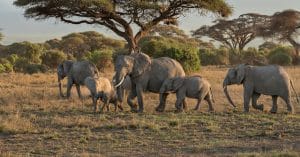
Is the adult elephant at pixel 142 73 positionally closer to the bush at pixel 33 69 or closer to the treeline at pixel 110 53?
the treeline at pixel 110 53

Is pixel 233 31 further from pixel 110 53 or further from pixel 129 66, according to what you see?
pixel 129 66

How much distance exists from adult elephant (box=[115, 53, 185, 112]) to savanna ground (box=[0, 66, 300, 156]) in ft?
1.82

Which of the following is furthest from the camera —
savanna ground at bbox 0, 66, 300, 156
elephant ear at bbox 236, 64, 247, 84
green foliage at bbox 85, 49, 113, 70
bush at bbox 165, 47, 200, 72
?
green foliage at bbox 85, 49, 113, 70

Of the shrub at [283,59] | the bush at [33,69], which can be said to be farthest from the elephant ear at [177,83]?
the shrub at [283,59]

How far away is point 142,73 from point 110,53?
61.0ft

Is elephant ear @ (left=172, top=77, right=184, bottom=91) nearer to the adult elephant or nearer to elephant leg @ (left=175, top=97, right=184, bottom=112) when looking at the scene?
elephant leg @ (left=175, top=97, right=184, bottom=112)

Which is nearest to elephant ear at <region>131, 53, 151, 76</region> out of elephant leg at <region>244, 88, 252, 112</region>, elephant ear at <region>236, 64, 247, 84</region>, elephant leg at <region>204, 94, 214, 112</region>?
elephant leg at <region>204, 94, 214, 112</region>

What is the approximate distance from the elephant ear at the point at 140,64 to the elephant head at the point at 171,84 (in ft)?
2.17

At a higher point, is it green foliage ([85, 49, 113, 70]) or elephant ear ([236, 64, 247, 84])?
green foliage ([85, 49, 113, 70])

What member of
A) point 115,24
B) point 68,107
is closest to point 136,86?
point 68,107

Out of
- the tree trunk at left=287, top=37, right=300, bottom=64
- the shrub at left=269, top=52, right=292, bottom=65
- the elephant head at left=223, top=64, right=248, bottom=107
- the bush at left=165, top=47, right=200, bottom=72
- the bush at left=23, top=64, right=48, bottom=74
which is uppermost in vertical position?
the tree trunk at left=287, top=37, right=300, bottom=64

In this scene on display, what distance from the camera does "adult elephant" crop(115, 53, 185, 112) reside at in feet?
46.0

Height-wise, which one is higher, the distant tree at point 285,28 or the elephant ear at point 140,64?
the distant tree at point 285,28

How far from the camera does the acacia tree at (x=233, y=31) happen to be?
187ft
